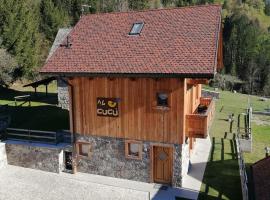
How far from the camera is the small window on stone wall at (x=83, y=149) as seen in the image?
709 inches

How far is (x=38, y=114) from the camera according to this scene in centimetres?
2841

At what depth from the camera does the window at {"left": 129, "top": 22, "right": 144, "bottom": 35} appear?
696 inches

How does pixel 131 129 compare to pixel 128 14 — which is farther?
pixel 128 14

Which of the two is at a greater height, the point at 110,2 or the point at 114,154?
the point at 110,2

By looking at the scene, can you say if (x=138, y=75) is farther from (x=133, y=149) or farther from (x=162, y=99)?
(x=133, y=149)

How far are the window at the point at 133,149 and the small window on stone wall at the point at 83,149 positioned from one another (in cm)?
230

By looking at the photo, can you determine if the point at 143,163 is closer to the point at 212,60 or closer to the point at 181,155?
the point at 181,155

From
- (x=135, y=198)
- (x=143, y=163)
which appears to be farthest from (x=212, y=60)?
(x=135, y=198)

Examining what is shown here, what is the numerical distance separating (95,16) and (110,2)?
65157 mm

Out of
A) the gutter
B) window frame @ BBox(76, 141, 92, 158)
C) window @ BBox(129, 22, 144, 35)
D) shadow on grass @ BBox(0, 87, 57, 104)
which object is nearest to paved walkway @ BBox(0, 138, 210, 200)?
window frame @ BBox(76, 141, 92, 158)

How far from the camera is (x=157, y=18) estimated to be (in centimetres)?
1817

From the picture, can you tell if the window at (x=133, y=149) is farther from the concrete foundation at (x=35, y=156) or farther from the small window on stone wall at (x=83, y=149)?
the concrete foundation at (x=35, y=156)

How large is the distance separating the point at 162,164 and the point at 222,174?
349 cm

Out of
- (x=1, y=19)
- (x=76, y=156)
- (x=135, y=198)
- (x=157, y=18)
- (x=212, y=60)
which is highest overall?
(x=1, y=19)
